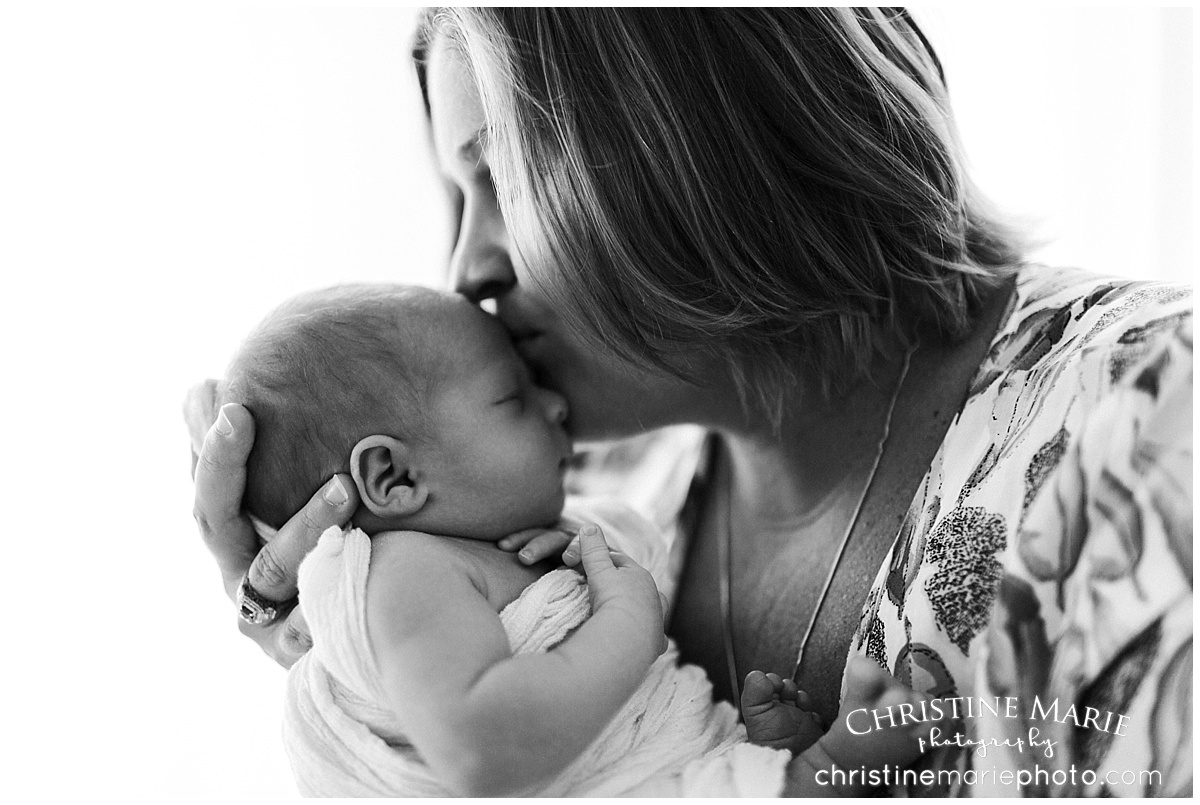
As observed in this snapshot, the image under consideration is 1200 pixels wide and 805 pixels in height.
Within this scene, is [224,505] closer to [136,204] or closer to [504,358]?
[504,358]

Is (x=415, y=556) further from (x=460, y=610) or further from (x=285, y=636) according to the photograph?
(x=285, y=636)

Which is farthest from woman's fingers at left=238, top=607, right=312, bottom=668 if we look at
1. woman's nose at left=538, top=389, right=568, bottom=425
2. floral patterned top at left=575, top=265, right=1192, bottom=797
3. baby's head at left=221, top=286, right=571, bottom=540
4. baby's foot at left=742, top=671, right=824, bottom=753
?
floral patterned top at left=575, top=265, right=1192, bottom=797

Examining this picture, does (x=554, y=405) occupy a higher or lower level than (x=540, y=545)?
higher

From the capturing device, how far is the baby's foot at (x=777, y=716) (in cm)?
83

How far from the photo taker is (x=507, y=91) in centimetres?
87

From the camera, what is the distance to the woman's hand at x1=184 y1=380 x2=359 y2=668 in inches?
34.0

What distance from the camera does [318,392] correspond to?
2.89ft

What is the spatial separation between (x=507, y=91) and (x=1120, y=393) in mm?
579

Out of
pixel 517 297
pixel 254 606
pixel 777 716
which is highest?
pixel 517 297

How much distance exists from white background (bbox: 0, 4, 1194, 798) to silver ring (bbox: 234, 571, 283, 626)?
0.58 ft

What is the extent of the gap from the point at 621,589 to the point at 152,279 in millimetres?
792

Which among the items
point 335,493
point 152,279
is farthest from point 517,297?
point 152,279

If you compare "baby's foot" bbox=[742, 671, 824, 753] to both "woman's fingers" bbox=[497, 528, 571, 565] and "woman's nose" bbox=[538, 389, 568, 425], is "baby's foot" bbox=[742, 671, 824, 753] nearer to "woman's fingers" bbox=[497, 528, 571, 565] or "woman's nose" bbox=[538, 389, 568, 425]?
"woman's fingers" bbox=[497, 528, 571, 565]

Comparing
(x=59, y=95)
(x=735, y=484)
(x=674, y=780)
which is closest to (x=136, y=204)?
(x=59, y=95)
